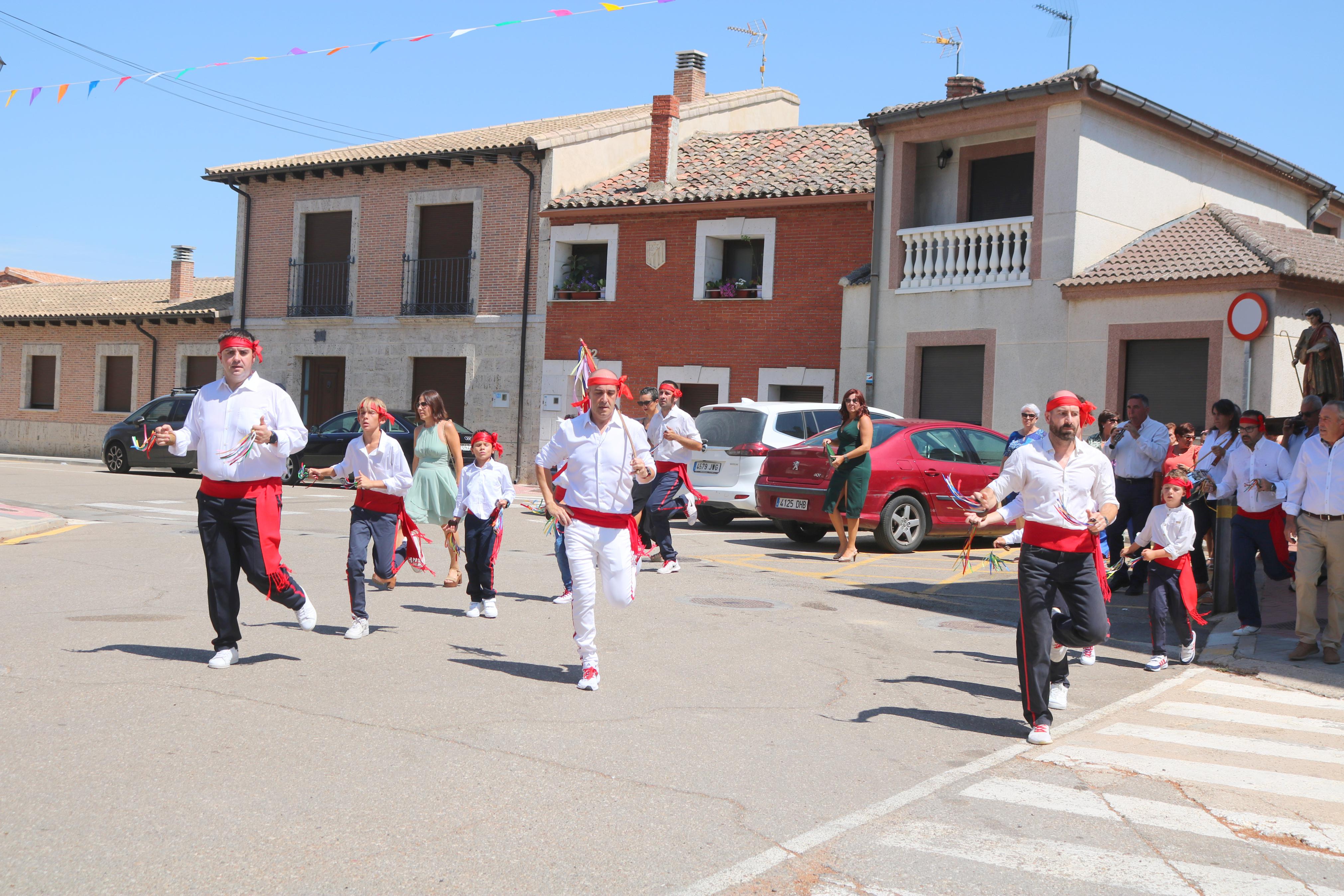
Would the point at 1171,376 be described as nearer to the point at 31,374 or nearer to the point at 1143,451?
the point at 1143,451

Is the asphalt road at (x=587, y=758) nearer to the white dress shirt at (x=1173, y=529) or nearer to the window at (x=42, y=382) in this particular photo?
the white dress shirt at (x=1173, y=529)

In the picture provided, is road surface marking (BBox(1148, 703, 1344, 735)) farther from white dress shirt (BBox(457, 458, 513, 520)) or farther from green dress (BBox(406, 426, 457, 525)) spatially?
green dress (BBox(406, 426, 457, 525))

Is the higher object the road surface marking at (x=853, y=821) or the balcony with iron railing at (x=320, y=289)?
the balcony with iron railing at (x=320, y=289)

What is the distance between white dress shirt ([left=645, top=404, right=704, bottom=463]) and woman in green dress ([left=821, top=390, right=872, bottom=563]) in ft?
7.59

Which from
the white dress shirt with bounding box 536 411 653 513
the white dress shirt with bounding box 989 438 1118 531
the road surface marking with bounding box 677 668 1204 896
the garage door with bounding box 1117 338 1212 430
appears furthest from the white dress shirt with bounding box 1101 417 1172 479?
the garage door with bounding box 1117 338 1212 430

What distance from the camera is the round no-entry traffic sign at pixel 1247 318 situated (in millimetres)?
14430

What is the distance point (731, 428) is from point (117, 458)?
54.2 feet

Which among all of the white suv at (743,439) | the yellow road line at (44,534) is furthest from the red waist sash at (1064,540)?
the yellow road line at (44,534)

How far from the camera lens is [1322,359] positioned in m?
13.3

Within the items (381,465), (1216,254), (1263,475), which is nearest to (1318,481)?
(1263,475)

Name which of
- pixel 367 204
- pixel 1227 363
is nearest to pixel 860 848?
pixel 1227 363

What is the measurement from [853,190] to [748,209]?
7.85 feet

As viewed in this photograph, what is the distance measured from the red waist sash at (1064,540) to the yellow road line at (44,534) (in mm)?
10928

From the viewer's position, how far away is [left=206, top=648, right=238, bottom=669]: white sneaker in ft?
22.8
